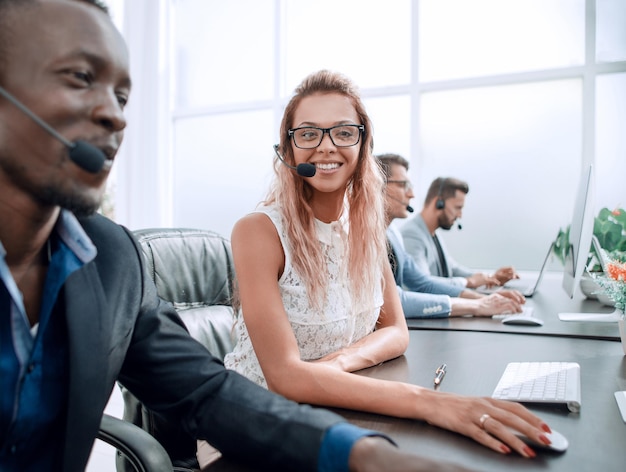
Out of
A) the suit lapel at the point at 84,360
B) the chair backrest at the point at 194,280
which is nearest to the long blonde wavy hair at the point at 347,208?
the chair backrest at the point at 194,280

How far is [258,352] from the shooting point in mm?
1133

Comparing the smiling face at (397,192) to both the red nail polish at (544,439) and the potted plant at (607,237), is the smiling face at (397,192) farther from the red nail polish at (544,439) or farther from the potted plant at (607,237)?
the red nail polish at (544,439)

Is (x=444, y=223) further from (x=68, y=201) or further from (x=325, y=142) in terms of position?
(x=68, y=201)

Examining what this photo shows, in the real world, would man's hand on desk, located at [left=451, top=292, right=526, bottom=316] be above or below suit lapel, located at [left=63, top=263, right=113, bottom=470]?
below

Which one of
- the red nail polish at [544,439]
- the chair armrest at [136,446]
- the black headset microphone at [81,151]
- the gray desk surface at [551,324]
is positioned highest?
the black headset microphone at [81,151]

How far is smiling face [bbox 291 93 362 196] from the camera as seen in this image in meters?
1.43

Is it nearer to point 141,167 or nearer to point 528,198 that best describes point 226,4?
point 141,167

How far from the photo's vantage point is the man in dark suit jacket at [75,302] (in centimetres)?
66

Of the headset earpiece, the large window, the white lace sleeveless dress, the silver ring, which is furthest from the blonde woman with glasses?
the large window

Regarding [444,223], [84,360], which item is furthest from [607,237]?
[84,360]

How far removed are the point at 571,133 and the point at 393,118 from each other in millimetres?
1193

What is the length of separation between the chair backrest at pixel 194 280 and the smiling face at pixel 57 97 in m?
0.83

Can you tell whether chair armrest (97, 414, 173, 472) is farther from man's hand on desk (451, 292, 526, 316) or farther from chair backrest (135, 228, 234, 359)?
man's hand on desk (451, 292, 526, 316)

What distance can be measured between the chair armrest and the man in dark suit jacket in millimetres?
154
